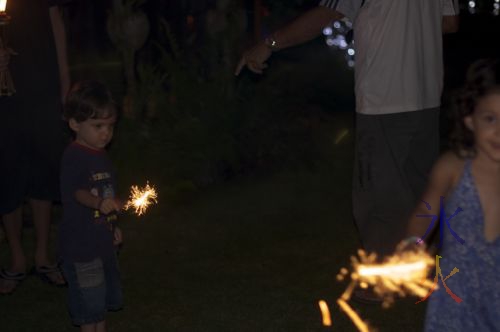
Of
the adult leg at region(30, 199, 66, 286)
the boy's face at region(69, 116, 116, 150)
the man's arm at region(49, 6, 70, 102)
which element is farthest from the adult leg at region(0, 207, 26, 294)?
the boy's face at region(69, 116, 116, 150)

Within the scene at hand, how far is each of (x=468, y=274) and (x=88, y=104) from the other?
1.94m

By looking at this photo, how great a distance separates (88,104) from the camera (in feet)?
12.9

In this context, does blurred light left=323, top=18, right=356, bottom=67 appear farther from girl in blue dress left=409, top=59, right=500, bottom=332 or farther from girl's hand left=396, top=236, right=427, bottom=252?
girl's hand left=396, top=236, right=427, bottom=252

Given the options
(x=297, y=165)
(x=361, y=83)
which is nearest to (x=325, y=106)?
(x=297, y=165)

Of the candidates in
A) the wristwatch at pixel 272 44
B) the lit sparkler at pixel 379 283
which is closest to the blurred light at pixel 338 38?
the lit sparkler at pixel 379 283

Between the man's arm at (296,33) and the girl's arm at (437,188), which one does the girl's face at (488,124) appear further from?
the man's arm at (296,33)

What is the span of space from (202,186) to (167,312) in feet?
10.4

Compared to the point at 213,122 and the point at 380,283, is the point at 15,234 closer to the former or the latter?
the point at 380,283

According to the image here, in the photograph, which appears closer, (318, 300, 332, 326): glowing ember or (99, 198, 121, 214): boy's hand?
(99, 198, 121, 214): boy's hand

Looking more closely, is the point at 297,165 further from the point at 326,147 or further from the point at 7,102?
the point at 7,102

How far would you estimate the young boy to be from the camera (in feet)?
12.9

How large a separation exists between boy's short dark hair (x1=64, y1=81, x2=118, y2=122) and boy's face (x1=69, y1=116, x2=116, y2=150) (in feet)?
0.07

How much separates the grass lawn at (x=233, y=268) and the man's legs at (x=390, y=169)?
53 cm

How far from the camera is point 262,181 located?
8383mm
